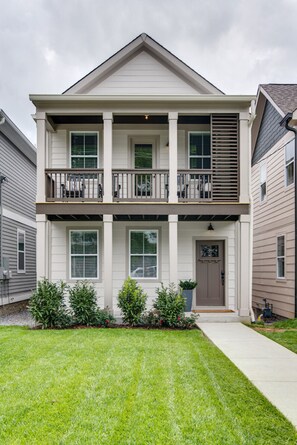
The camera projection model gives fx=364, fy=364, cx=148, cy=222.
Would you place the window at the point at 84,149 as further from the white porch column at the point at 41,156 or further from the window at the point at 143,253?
the window at the point at 143,253

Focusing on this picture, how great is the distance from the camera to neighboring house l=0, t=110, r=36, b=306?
1213cm

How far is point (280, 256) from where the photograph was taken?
454 inches

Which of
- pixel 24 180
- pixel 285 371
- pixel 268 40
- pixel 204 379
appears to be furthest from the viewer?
pixel 268 40

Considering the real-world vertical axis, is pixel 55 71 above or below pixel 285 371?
above

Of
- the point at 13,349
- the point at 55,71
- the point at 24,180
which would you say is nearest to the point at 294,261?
the point at 13,349

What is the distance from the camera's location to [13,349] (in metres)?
6.41

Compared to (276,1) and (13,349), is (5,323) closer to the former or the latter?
(13,349)

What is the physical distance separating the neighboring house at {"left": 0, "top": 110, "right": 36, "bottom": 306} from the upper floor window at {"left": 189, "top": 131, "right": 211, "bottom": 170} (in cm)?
580

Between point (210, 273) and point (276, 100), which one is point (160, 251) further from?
point (276, 100)

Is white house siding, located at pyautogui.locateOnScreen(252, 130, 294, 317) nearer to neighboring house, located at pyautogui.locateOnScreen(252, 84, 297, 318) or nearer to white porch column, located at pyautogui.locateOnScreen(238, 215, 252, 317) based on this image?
neighboring house, located at pyautogui.locateOnScreen(252, 84, 297, 318)

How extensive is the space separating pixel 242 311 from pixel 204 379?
16.0ft

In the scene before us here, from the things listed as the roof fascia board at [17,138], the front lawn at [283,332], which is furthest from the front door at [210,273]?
the roof fascia board at [17,138]

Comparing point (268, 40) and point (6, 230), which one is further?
point (268, 40)

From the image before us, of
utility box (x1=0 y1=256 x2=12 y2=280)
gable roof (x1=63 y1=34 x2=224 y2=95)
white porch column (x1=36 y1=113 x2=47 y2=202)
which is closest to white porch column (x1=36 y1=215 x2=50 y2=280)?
white porch column (x1=36 y1=113 x2=47 y2=202)
